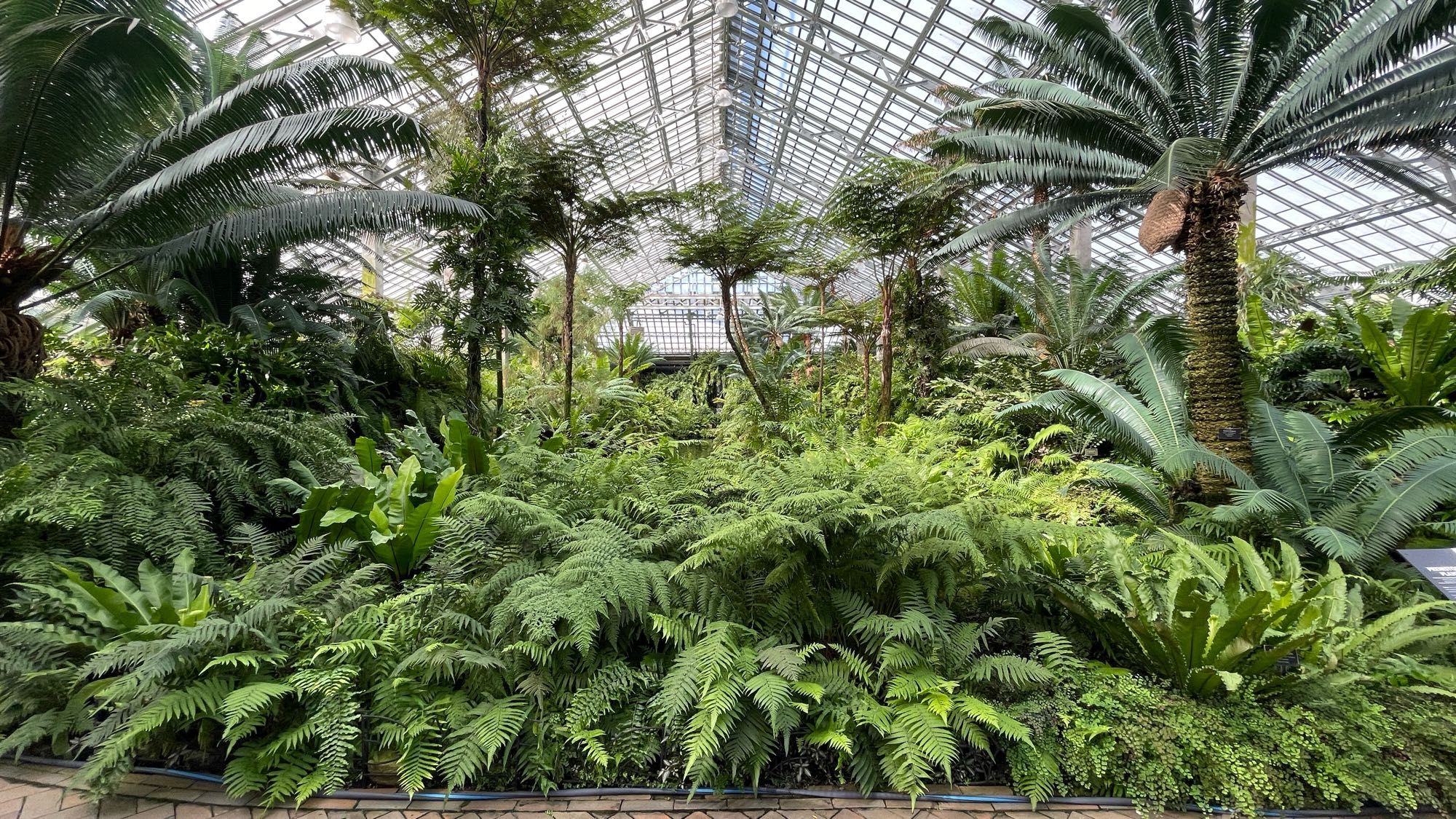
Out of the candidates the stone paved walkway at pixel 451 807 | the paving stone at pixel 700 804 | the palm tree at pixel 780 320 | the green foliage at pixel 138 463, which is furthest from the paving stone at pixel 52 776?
the palm tree at pixel 780 320

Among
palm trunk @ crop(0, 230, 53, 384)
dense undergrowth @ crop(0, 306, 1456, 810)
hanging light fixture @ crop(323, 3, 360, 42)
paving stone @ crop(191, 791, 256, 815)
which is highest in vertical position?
hanging light fixture @ crop(323, 3, 360, 42)

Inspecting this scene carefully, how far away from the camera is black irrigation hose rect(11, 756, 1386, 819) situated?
2.35 meters

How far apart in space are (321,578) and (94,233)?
3504mm

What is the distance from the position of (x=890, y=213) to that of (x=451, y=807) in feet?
25.1

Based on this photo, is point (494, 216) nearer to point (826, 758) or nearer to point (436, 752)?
point (436, 752)

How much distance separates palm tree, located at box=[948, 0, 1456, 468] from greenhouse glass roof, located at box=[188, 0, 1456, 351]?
4.67 meters

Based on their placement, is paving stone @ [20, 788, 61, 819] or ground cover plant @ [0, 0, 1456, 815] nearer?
paving stone @ [20, 788, 61, 819]

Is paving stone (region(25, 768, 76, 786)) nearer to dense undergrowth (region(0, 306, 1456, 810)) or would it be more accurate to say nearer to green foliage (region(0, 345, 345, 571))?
dense undergrowth (region(0, 306, 1456, 810))

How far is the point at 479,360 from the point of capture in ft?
21.7

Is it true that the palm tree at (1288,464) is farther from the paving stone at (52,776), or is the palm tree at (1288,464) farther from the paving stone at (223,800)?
the paving stone at (52,776)

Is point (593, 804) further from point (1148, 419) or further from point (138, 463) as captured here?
point (1148, 419)

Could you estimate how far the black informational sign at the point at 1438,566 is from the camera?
298cm

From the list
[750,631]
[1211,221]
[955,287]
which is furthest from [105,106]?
[955,287]

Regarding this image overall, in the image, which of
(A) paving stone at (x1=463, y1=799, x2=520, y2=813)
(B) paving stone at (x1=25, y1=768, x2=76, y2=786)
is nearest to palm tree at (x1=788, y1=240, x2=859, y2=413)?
(A) paving stone at (x1=463, y1=799, x2=520, y2=813)
